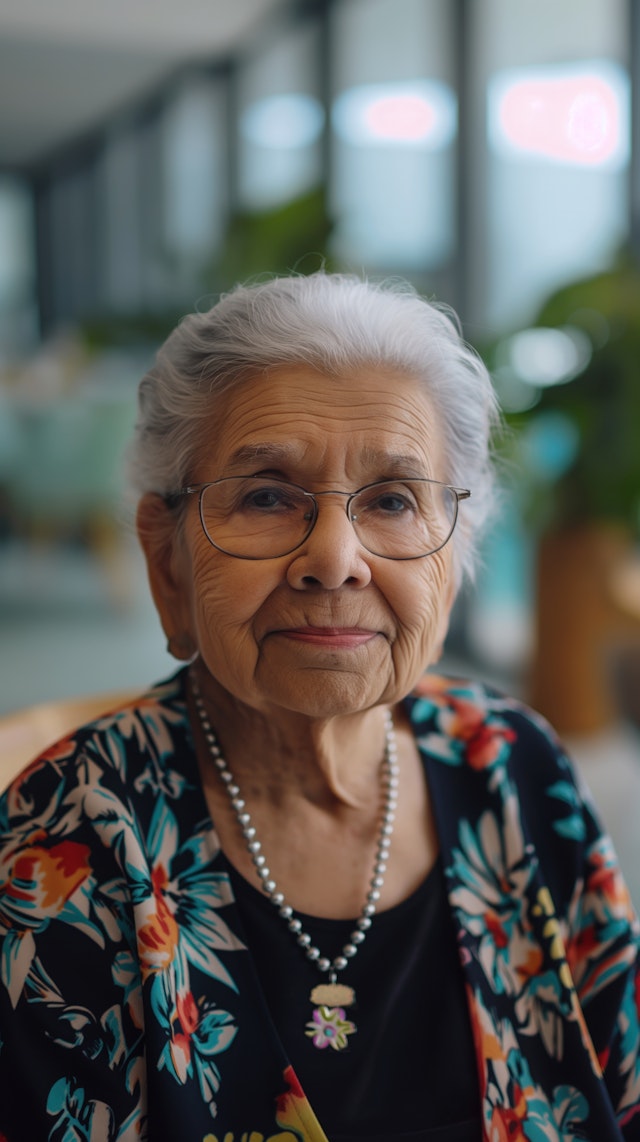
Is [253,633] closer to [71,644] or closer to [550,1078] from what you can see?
[550,1078]

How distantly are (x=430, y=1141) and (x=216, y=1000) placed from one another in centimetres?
24

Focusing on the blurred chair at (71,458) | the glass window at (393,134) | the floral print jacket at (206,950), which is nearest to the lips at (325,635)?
the floral print jacket at (206,950)

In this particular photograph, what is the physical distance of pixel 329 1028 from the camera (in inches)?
38.7

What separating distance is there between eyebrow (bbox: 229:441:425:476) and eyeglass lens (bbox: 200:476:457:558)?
0.04 feet

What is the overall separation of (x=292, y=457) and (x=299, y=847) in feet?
1.28

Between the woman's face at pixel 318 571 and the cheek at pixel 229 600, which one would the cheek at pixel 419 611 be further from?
the cheek at pixel 229 600

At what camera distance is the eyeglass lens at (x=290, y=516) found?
37.6 inches

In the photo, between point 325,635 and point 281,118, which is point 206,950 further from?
point 281,118

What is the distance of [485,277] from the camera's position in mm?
4863

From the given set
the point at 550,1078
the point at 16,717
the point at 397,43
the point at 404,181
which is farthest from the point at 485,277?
the point at 550,1078

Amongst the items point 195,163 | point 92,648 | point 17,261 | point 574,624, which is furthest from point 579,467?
point 17,261

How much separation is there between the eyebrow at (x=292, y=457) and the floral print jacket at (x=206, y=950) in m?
0.30

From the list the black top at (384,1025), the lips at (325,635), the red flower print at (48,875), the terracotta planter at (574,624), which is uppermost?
the lips at (325,635)

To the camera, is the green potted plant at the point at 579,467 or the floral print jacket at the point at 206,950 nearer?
the floral print jacket at the point at 206,950
